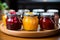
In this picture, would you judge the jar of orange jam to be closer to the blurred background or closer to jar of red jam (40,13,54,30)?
jar of red jam (40,13,54,30)

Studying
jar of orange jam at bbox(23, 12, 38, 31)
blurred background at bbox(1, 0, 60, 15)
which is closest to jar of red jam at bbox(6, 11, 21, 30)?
jar of orange jam at bbox(23, 12, 38, 31)

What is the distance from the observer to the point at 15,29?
1.12 meters

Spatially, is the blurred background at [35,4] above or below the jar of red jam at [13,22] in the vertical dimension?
above

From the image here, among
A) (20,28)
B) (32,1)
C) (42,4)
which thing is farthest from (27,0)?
(20,28)

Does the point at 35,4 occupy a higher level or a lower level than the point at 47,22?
higher

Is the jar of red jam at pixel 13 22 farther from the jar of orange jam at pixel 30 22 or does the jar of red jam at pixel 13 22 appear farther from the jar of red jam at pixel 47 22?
the jar of red jam at pixel 47 22

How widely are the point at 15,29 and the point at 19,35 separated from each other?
82 millimetres

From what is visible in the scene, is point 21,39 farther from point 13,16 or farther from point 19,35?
point 13,16

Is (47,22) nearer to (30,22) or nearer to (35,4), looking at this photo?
(30,22)

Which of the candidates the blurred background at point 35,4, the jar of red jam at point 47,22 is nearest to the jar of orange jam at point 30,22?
the jar of red jam at point 47,22

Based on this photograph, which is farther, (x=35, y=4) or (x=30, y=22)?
(x=35, y=4)

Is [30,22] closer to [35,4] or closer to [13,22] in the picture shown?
[13,22]

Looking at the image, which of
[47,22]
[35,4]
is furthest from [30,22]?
[35,4]

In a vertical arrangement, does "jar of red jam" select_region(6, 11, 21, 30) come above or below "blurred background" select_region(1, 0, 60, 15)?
below
